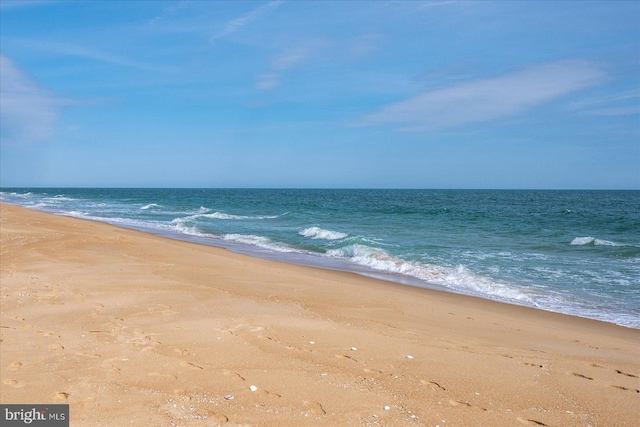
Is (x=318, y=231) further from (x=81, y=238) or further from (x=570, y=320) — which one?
(x=570, y=320)

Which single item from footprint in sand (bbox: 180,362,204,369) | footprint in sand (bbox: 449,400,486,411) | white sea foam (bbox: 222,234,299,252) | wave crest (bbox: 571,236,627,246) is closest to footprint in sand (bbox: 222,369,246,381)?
footprint in sand (bbox: 180,362,204,369)

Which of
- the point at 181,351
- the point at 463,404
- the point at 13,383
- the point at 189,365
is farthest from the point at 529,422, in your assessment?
the point at 13,383

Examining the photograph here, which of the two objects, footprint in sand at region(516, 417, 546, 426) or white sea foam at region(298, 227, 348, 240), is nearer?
footprint in sand at region(516, 417, 546, 426)

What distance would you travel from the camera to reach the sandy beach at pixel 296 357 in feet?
12.4

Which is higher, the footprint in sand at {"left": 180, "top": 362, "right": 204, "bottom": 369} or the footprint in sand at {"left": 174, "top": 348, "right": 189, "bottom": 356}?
the footprint in sand at {"left": 174, "top": 348, "right": 189, "bottom": 356}

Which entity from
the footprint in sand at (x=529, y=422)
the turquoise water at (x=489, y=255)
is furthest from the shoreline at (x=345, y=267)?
the footprint in sand at (x=529, y=422)

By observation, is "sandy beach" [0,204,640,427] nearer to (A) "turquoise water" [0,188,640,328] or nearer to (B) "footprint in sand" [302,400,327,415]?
(B) "footprint in sand" [302,400,327,415]

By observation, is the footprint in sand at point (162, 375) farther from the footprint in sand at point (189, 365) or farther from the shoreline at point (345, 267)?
the shoreline at point (345, 267)

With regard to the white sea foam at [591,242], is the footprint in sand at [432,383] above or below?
below

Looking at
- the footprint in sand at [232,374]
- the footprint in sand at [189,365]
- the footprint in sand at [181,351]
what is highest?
the footprint in sand at [181,351]

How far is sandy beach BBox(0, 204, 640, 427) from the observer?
3.79 meters

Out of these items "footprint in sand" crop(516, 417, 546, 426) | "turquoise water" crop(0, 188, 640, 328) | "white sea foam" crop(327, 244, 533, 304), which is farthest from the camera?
"white sea foam" crop(327, 244, 533, 304)

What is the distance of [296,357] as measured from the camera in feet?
16.1

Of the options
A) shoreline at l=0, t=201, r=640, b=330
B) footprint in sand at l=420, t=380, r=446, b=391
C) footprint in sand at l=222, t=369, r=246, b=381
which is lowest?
shoreline at l=0, t=201, r=640, b=330
